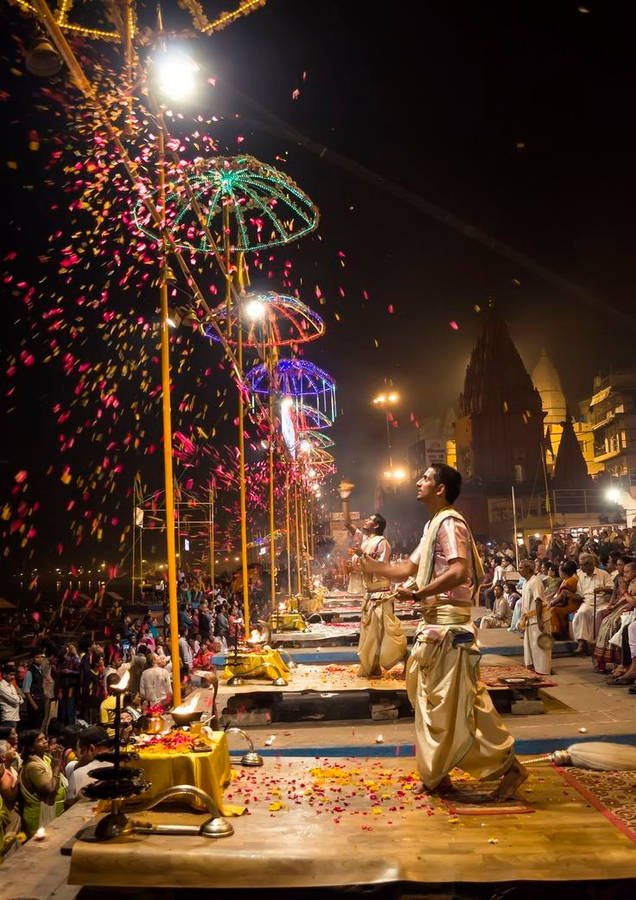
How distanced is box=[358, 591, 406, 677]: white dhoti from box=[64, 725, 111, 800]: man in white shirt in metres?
4.45

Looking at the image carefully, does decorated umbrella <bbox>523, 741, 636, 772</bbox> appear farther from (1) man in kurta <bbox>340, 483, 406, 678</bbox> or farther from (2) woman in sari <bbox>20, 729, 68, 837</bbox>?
(2) woman in sari <bbox>20, 729, 68, 837</bbox>

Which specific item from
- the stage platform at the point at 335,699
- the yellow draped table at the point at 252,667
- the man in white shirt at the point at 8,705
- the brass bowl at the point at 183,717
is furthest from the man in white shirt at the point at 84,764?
the man in white shirt at the point at 8,705

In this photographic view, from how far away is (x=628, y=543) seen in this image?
96.8ft

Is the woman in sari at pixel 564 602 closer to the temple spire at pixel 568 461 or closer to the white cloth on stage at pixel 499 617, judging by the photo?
the white cloth on stage at pixel 499 617

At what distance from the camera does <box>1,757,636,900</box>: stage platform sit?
452 centimetres

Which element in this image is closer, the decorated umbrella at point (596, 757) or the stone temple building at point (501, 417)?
the decorated umbrella at point (596, 757)

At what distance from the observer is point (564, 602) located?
53.4 ft

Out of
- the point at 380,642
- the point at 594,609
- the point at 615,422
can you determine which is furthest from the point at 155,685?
the point at 615,422

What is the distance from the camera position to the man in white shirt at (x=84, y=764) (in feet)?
26.2

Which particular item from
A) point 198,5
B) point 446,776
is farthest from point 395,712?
point 198,5

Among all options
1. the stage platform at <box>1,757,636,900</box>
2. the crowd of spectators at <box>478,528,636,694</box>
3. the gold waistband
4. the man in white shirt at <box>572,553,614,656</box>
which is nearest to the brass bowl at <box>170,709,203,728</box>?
the stage platform at <box>1,757,636,900</box>

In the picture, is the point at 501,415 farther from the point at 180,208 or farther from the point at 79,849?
the point at 79,849

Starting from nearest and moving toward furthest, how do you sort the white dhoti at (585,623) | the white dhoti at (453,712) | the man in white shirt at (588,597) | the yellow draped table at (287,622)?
1. the white dhoti at (453,712)
2. the man in white shirt at (588,597)
3. the white dhoti at (585,623)
4. the yellow draped table at (287,622)

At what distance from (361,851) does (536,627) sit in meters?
9.32
